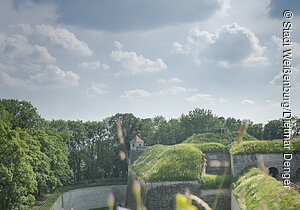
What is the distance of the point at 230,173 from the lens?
18.2m

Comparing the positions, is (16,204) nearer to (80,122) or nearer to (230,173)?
(230,173)

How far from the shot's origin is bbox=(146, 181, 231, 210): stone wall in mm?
16266

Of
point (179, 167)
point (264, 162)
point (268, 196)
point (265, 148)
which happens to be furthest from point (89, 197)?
point (268, 196)

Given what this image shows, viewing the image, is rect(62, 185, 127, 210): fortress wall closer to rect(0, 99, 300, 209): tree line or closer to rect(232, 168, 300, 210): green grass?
rect(0, 99, 300, 209): tree line

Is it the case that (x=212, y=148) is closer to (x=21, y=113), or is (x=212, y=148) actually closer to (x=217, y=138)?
(x=217, y=138)

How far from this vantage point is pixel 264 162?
56.5 ft

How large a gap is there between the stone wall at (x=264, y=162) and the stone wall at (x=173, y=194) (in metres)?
1.90

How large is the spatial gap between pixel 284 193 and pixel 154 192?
9924mm

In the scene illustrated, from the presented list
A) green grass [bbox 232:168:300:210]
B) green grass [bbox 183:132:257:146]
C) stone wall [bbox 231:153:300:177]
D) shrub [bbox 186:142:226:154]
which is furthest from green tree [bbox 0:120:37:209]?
green grass [bbox 183:132:257:146]

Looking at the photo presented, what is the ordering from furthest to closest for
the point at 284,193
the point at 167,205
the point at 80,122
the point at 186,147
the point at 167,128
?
the point at 167,128 < the point at 80,122 < the point at 186,147 < the point at 167,205 < the point at 284,193

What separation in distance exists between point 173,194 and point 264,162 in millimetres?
6776

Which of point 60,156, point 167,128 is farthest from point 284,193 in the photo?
point 167,128

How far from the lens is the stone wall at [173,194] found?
1627 centimetres

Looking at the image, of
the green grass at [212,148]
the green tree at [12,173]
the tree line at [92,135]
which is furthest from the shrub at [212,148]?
the green tree at [12,173]
